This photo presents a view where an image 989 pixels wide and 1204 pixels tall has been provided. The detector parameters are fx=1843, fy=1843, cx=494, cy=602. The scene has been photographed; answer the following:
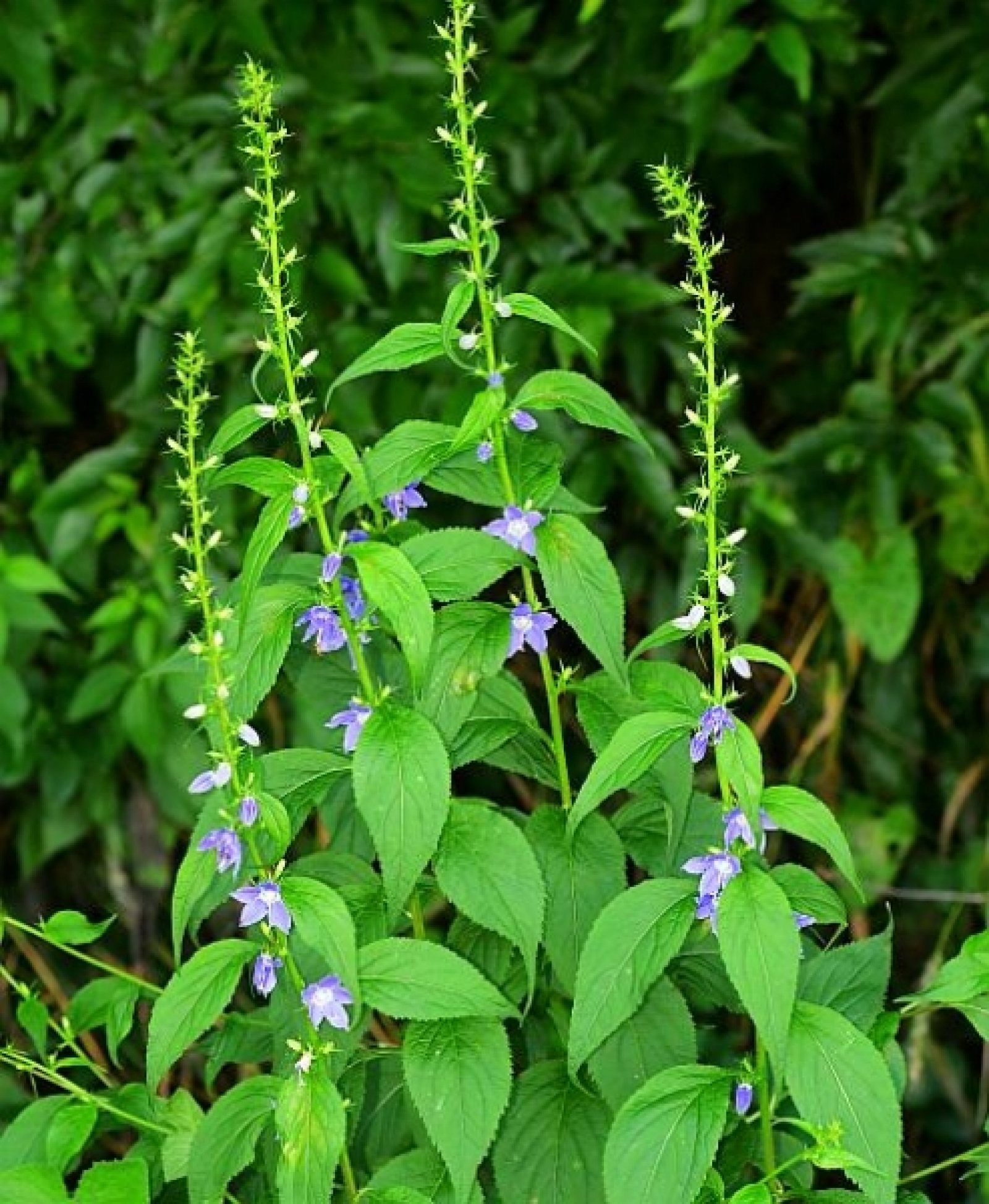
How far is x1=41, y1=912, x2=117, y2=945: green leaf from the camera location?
1546mm

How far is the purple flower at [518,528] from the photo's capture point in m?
1.35

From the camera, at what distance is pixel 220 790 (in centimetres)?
136

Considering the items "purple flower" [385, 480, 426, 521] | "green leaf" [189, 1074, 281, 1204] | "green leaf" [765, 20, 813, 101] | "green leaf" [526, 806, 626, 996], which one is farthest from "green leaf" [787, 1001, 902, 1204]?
"green leaf" [765, 20, 813, 101]

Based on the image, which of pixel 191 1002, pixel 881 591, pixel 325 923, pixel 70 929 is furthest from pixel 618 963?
pixel 881 591

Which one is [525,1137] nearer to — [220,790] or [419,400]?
[220,790]

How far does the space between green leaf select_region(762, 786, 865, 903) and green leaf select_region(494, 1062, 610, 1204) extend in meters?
0.30

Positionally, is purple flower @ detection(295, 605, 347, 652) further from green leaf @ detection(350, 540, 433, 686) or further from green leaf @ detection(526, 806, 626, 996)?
green leaf @ detection(526, 806, 626, 996)

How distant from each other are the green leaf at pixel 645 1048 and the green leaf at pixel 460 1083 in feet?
0.32

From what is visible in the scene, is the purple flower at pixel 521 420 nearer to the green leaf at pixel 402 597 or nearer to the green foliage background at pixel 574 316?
the green leaf at pixel 402 597

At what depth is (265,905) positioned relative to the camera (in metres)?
1.30

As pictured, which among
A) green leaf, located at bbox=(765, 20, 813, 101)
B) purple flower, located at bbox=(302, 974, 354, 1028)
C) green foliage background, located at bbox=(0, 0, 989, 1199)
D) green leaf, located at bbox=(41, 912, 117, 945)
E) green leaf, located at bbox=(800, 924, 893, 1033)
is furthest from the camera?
green foliage background, located at bbox=(0, 0, 989, 1199)

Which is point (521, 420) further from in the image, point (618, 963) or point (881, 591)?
point (881, 591)

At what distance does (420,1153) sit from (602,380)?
155 centimetres

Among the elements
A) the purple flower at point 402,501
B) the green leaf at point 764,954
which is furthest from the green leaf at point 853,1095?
the purple flower at point 402,501
